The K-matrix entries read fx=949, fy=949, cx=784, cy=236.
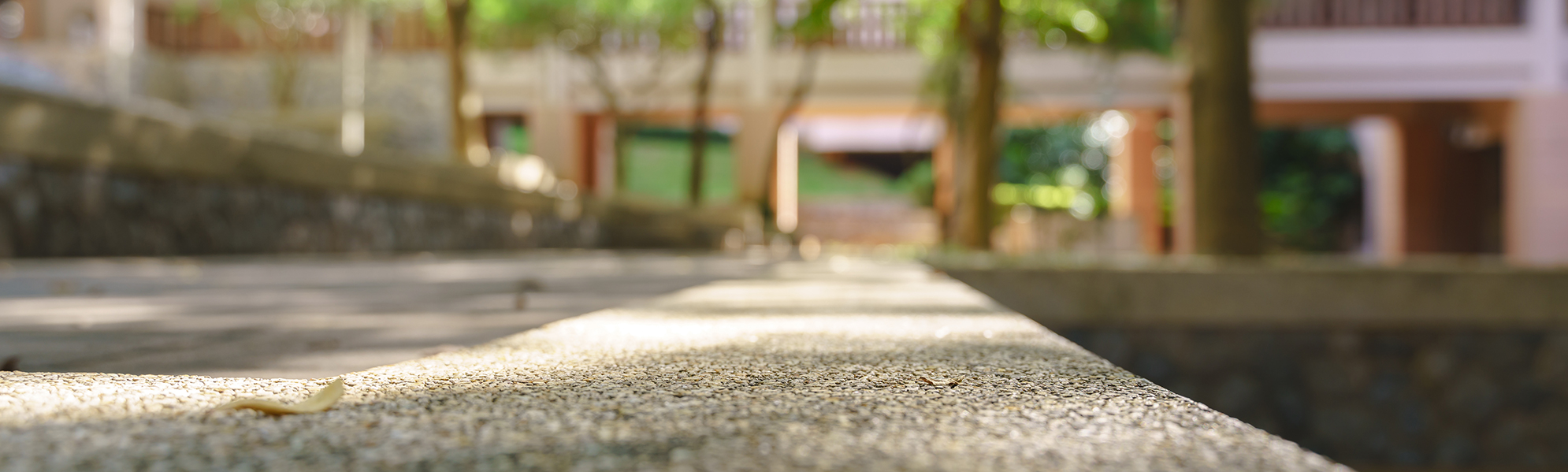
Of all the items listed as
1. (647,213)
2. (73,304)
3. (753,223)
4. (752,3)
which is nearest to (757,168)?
(752,3)

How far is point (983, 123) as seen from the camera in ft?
23.7

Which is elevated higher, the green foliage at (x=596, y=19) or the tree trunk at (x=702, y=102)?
the green foliage at (x=596, y=19)

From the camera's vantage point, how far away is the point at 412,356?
1.31 meters

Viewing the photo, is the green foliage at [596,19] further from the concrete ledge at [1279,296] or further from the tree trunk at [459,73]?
the concrete ledge at [1279,296]

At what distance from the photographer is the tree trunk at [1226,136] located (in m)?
5.02

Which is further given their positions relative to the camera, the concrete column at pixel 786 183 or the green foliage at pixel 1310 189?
the green foliage at pixel 1310 189

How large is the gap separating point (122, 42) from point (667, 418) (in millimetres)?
18657

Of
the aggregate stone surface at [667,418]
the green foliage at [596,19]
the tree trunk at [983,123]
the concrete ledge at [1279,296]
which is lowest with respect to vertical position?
the concrete ledge at [1279,296]

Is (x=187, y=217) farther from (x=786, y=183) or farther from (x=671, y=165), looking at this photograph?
(x=671, y=165)

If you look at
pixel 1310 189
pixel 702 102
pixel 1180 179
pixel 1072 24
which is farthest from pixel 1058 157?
pixel 1072 24

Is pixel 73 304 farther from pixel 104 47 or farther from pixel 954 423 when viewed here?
pixel 104 47

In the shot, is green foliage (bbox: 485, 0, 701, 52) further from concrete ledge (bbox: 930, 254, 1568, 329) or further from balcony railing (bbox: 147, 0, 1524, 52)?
concrete ledge (bbox: 930, 254, 1568, 329)

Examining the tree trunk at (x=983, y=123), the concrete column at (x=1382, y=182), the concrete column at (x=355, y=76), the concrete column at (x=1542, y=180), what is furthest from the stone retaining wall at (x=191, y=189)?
the concrete column at (x=1542, y=180)

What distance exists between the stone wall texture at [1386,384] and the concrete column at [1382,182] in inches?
422
